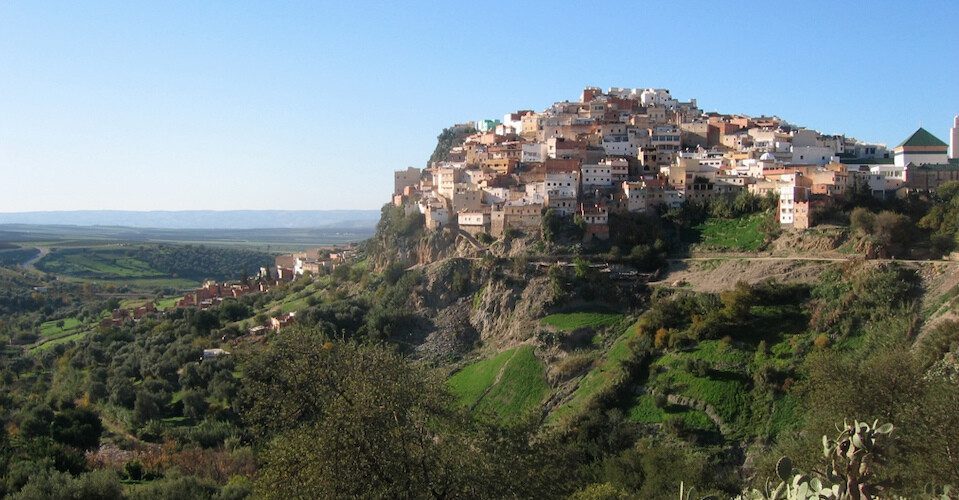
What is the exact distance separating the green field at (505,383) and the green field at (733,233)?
9876 mm

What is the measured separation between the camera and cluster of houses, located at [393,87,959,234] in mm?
35281

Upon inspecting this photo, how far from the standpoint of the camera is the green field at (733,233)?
33750mm

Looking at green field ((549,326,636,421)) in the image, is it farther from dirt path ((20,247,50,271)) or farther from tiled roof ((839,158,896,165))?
dirt path ((20,247,50,271))

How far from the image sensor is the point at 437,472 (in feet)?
42.8

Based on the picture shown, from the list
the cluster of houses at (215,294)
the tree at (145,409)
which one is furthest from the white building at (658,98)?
the tree at (145,409)

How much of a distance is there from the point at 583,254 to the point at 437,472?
23071 mm

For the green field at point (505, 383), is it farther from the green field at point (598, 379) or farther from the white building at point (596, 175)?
the white building at point (596, 175)

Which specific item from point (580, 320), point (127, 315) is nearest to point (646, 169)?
point (580, 320)

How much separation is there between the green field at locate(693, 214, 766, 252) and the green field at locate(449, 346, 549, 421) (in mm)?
9876

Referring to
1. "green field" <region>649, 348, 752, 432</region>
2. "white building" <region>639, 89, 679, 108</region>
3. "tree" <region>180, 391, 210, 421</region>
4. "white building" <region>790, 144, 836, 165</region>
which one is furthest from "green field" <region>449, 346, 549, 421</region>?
"white building" <region>639, 89, 679, 108</region>

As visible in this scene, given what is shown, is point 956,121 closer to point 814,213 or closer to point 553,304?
point 814,213

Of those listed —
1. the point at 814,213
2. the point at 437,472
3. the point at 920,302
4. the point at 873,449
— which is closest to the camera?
the point at 873,449

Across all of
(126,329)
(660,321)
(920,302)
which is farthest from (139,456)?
(920,302)

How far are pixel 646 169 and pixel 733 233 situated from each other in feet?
29.0
